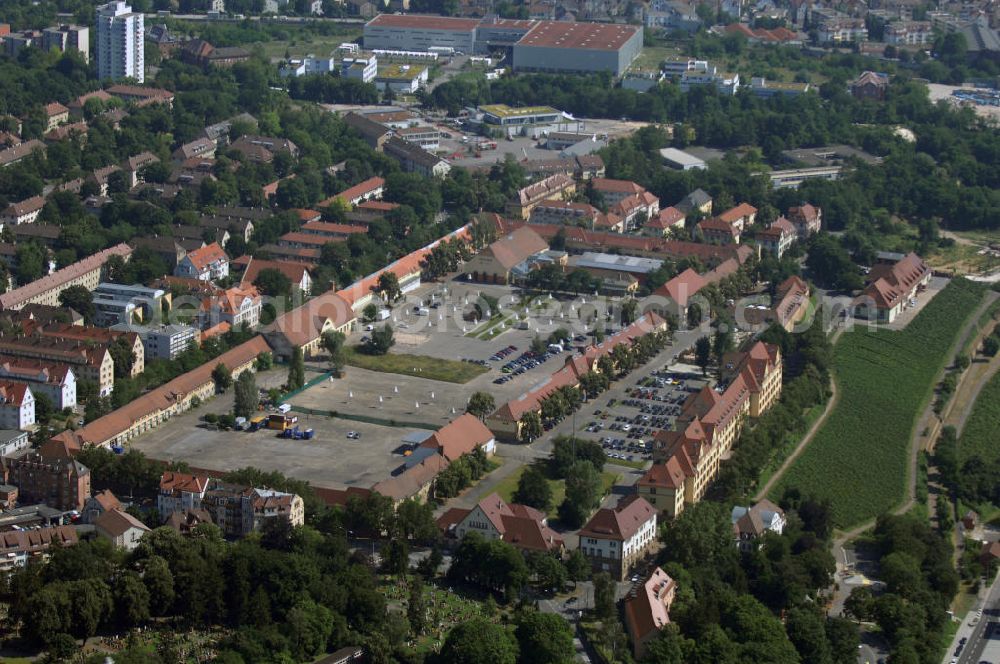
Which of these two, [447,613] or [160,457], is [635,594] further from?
[160,457]

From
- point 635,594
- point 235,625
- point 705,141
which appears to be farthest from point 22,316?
point 705,141

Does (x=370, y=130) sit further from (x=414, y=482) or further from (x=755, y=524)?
(x=755, y=524)

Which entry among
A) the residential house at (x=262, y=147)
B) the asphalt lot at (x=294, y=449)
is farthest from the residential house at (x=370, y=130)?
the asphalt lot at (x=294, y=449)

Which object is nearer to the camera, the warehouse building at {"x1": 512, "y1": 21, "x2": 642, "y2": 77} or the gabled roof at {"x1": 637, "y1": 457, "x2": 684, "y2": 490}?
the gabled roof at {"x1": 637, "y1": 457, "x2": 684, "y2": 490}

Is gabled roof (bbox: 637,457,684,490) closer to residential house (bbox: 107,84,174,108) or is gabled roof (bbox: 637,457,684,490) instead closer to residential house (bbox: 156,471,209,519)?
residential house (bbox: 156,471,209,519)

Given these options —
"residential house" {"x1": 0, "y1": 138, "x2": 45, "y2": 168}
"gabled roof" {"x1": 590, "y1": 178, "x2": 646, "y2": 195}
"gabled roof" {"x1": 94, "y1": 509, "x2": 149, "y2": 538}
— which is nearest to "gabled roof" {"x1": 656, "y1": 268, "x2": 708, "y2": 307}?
"gabled roof" {"x1": 590, "y1": 178, "x2": 646, "y2": 195}

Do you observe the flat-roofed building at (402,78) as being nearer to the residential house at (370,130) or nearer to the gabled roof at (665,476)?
the residential house at (370,130)
